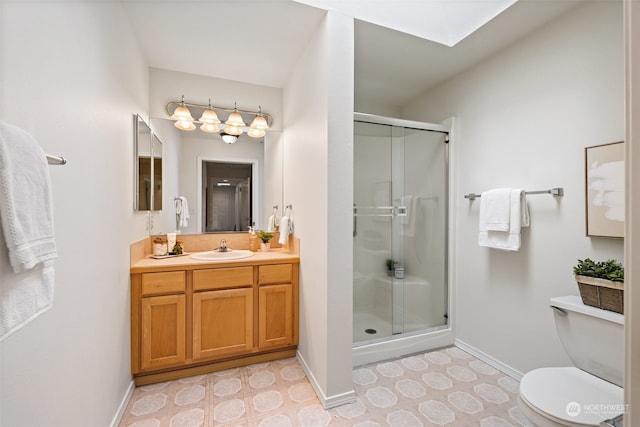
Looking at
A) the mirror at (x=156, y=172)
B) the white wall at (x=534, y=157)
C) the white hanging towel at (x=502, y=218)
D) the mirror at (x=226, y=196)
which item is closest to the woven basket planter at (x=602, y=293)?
the white wall at (x=534, y=157)

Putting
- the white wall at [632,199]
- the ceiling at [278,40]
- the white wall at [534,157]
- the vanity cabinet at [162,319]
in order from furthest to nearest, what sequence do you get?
the vanity cabinet at [162,319] < the ceiling at [278,40] < the white wall at [534,157] < the white wall at [632,199]

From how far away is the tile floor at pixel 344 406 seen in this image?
1.65 meters

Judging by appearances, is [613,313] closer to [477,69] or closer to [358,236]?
[358,236]

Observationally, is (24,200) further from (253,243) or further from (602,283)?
(602,283)

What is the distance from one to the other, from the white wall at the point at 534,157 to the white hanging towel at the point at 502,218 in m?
0.10

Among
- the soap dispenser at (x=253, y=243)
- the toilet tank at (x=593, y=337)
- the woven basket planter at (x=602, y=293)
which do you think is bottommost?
the toilet tank at (x=593, y=337)

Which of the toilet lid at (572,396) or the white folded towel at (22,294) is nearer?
the white folded towel at (22,294)

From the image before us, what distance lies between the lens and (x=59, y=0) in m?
1.04

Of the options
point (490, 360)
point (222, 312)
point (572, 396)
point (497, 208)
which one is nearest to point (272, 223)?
point (222, 312)

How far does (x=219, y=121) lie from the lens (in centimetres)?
263

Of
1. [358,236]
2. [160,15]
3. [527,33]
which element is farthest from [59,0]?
[527,33]

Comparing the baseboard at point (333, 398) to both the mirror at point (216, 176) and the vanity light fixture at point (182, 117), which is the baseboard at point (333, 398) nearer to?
the mirror at point (216, 176)

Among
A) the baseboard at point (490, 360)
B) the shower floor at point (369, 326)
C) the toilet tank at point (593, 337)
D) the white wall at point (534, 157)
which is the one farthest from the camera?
the shower floor at point (369, 326)

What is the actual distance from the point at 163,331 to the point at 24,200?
64.4 inches
